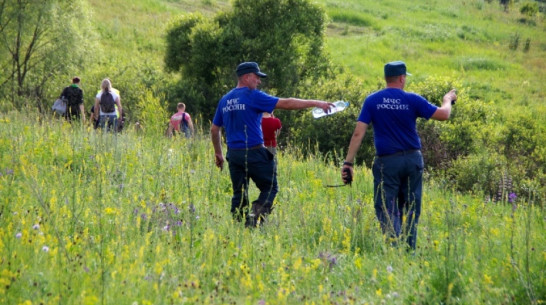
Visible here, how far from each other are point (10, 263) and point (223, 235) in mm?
2253

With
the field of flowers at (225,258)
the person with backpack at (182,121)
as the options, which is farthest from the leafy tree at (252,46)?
the field of flowers at (225,258)

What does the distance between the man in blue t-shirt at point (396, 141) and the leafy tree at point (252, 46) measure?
19.3 meters

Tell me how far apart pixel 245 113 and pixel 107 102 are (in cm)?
832

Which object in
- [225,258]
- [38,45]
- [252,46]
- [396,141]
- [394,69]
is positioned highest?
[394,69]

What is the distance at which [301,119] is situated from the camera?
2248 cm

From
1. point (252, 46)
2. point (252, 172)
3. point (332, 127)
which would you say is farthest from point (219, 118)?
point (252, 46)

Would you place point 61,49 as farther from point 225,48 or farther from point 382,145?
point 382,145

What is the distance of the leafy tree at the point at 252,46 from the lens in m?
26.8

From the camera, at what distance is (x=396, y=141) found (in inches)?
276

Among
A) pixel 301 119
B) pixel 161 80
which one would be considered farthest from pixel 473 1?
pixel 301 119

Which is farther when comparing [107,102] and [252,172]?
[107,102]

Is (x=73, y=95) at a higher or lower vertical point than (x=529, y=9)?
lower

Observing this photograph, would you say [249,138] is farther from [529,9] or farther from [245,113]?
[529,9]

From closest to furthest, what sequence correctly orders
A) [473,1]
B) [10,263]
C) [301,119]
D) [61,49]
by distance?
[10,263]
[301,119]
[61,49]
[473,1]
